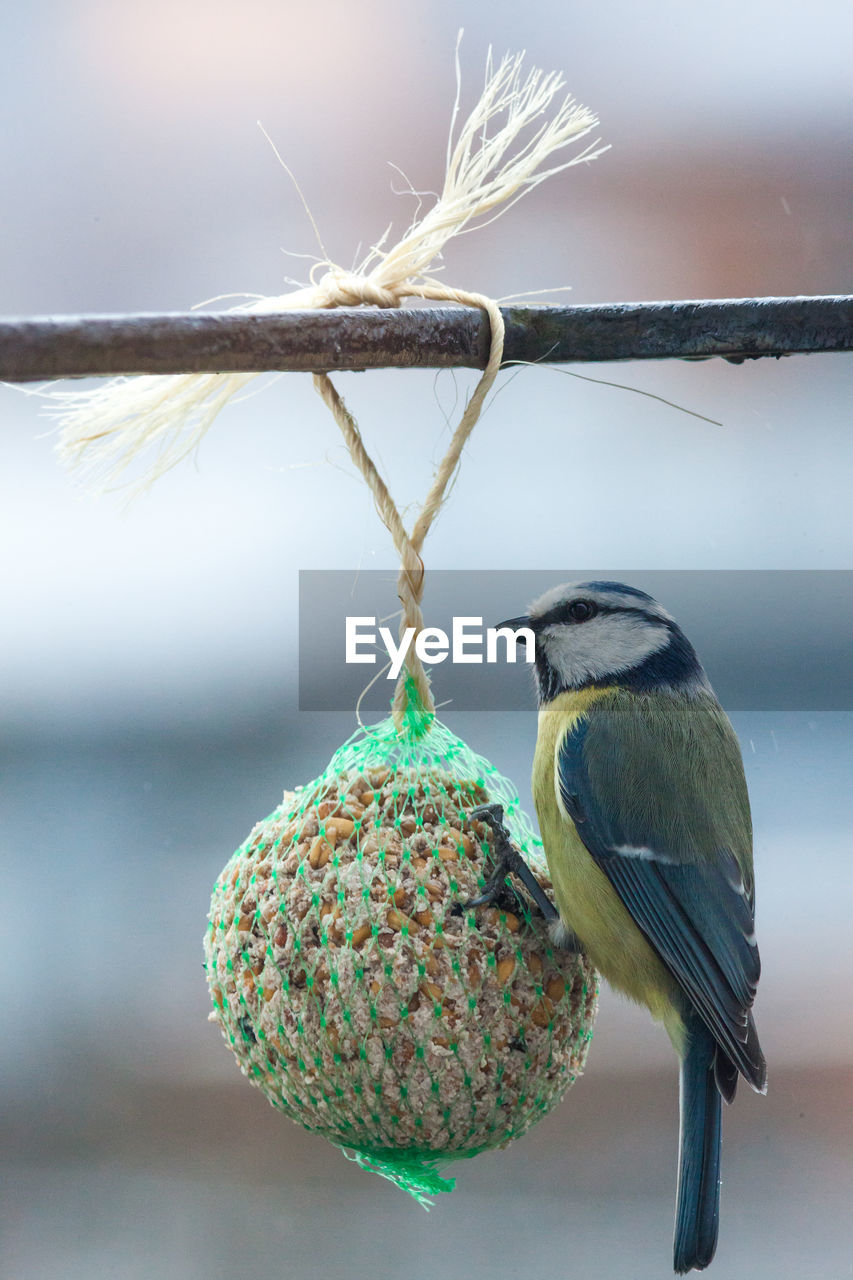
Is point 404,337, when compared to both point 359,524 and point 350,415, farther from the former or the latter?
point 359,524

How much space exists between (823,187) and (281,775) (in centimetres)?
339

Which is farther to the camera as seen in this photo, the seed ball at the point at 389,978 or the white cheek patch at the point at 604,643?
the white cheek patch at the point at 604,643

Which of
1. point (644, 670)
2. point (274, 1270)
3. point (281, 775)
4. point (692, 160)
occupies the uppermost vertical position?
point (692, 160)

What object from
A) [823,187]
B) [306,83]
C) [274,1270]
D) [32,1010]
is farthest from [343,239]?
[274,1270]

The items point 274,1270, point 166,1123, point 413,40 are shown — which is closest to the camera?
point 274,1270

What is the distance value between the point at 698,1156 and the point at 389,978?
0.45 metres

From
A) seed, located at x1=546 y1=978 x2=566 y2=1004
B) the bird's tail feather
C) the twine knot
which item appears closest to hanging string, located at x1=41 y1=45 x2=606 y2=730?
the twine knot

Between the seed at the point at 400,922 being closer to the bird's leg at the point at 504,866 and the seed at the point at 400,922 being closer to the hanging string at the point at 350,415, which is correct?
the bird's leg at the point at 504,866

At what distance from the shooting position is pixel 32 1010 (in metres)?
4.28

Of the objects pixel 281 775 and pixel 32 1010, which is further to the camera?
pixel 281 775

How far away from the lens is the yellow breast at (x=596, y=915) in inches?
51.8

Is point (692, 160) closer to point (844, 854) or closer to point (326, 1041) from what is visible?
point (844, 854)

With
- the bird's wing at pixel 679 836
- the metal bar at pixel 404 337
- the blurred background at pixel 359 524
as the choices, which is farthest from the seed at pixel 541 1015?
the blurred background at pixel 359 524

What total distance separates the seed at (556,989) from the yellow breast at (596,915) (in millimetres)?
45
